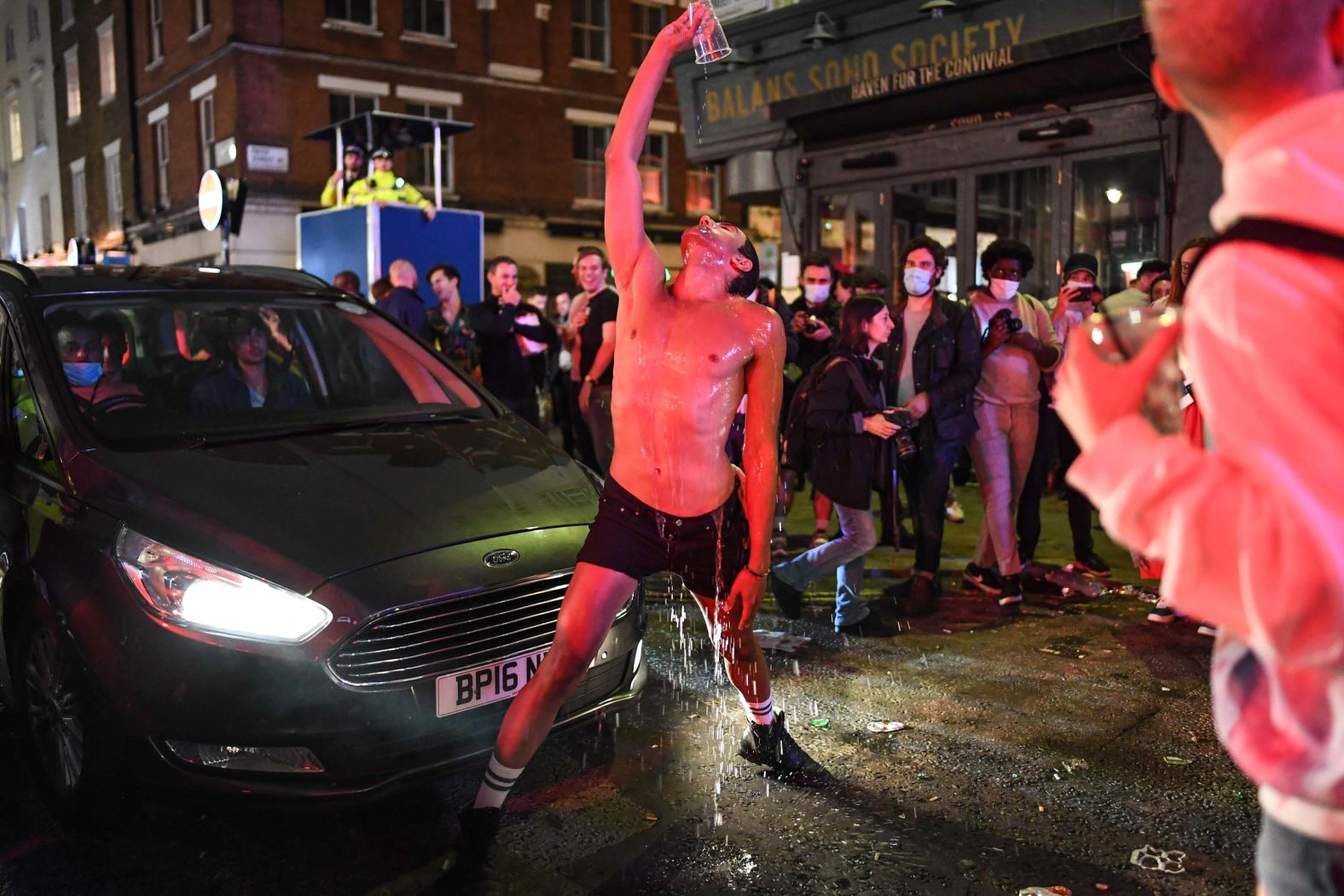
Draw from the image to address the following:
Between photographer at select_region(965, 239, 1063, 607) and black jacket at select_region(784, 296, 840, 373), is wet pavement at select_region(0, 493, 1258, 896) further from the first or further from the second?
black jacket at select_region(784, 296, 840, 373)

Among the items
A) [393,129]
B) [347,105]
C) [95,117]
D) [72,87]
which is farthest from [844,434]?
[72,87]

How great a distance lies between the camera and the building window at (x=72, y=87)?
31797mm

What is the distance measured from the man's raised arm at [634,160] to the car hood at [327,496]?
0.94 m

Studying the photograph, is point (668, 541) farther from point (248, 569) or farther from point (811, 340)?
point (811, 340)

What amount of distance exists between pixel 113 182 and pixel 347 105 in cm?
922

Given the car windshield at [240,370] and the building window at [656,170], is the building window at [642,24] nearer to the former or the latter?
the building window at [656,170]

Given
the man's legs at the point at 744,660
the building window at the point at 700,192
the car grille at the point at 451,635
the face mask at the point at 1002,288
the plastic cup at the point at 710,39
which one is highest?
the building window at the point at 700,192

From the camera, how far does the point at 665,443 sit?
336 centimetres

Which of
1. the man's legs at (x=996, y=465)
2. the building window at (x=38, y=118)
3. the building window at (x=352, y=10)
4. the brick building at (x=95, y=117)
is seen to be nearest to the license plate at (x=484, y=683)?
the man's legs at (x=996, y=465)

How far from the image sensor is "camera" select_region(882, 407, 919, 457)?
584cm

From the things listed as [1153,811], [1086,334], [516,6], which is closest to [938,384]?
[1153,811]

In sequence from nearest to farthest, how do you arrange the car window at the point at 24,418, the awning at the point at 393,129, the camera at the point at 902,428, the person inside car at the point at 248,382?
1. the car window at the point at 24,418
2. the person inside car at the point at 248,382
3. the camera at the point at 902,428
4. the awning at the point at 393,129

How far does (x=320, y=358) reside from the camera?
4887 millimetres

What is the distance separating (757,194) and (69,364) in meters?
11.8
